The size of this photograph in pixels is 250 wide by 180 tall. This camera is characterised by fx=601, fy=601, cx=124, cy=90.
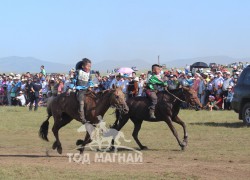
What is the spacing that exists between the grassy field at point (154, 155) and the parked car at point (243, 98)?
1.42ft

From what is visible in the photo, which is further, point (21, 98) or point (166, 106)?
point (21, 98)

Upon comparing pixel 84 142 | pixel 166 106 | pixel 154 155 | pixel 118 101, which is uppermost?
pixel 118 101

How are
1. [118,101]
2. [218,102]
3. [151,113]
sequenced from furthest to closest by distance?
[218,102] → [151,113] → [118,101]

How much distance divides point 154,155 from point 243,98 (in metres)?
7.70

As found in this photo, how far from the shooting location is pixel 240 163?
12852mm

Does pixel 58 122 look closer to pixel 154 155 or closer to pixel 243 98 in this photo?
pixel 154 155

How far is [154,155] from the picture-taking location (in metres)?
14.5

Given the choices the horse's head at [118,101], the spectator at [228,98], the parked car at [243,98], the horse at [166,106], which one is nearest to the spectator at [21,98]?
the spectator at [228,98]

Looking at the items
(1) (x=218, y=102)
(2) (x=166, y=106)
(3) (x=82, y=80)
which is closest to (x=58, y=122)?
(3) (x=82, y=80)

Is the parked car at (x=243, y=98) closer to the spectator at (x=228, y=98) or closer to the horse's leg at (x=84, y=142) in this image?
the spectator at (x=228, y=98)

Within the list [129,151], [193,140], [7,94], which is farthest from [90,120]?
[7,94]

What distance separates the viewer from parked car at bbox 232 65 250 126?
2109cm

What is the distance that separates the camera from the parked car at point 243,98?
69.2 ft

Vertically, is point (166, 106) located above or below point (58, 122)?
above
